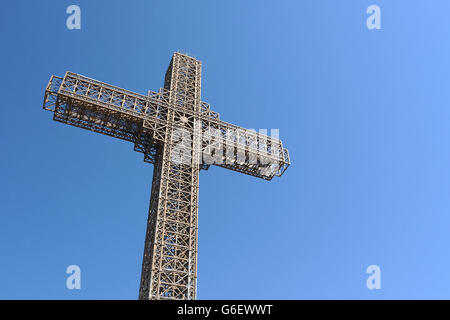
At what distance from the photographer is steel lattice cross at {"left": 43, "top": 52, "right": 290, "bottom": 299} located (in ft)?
61.8

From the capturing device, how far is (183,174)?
21.7 meters

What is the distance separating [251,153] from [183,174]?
4193 mm

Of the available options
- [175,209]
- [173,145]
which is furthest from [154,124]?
[175,209]

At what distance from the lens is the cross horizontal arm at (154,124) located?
21.3 meters

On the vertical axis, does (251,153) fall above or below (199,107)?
below

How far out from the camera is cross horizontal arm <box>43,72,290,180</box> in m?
21.3

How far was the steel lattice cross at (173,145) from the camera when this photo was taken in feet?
61.8

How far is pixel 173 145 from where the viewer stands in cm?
2220
